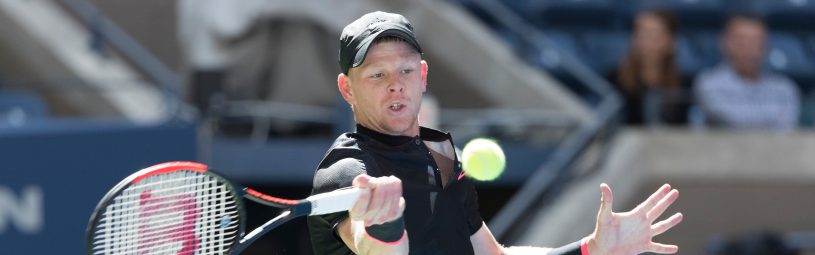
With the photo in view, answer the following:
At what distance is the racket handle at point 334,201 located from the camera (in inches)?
110

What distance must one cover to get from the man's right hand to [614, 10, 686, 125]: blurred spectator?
5670 mm

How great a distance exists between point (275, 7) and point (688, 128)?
2518mm

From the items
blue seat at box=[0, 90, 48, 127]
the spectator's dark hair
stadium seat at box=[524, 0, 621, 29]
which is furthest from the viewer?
stadium seat at box=[524, 0, 621, 29]

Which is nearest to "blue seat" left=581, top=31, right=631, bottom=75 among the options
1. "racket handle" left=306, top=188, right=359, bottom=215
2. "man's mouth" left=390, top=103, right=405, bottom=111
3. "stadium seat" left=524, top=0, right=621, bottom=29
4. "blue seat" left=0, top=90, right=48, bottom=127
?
"stadium seat" left=524, top=0, right=621, bottom=29

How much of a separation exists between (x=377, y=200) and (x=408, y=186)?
0.33 m

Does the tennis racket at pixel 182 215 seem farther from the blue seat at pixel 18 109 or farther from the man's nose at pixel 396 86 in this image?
the blue seat at pixel 18 109

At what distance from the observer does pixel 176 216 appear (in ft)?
10.4

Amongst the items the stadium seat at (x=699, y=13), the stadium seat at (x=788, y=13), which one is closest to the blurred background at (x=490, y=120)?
the stadium seat at (x=699, y=13)

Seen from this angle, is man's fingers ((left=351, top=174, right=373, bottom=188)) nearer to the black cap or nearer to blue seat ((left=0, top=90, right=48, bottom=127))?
the black cap

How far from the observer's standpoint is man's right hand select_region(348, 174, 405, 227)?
2.75m

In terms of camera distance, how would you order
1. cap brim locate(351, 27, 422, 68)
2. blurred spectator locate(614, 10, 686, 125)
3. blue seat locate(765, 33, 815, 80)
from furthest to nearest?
blue seat locate(765, 33, 815, 80) → blurred spectator locate(614, 10, 686, 125) → cap brim locate(351, 27, 422, 68)

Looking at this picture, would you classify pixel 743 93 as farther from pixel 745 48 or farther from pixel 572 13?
pixel 572 13

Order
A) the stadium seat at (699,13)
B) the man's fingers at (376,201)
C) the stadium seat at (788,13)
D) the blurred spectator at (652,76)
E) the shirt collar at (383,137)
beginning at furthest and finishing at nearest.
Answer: the stadium seat at (788,13)
the stadium seat at (699,13)
the blurred spectator at (652,76)
the shirt collar at (383,137)
the man's fingers at (376,201)

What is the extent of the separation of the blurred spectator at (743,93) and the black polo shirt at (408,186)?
5.51m
